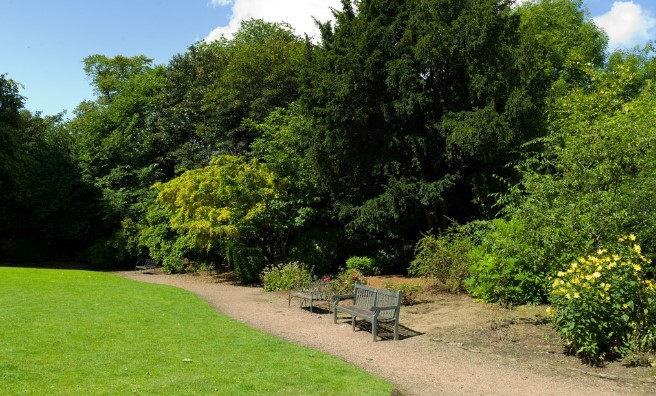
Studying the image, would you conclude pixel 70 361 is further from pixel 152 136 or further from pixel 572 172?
pixel 152 136

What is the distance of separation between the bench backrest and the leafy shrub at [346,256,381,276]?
7.93 m

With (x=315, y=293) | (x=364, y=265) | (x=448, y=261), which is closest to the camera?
(x=315, y=293)

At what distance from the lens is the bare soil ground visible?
6.66m

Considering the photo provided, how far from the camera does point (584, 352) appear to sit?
299 inches

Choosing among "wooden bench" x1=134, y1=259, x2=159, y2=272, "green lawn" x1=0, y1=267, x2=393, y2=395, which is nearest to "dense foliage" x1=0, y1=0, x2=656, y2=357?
"wooden bench" x1=134, y1=259, x2=159, y2=272

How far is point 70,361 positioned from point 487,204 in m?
14.7

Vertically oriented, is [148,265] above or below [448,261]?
below

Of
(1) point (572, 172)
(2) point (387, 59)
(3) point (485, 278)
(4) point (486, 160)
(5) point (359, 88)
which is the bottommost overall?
(3) point (485, 278)

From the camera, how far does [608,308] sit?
7270 millimetres

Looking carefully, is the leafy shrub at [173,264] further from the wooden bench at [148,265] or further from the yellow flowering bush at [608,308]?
the yellow flowering bush at [608,308]

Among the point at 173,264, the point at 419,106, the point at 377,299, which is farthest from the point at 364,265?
the point at 173,264

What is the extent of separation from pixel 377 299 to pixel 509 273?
129 inches

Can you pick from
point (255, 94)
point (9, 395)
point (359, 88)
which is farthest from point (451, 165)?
point (9, 395)

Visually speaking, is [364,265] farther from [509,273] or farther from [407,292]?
[509,273]
